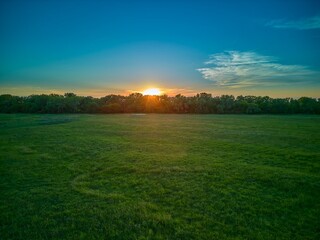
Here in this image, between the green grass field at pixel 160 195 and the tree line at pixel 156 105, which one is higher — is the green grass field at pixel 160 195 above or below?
below

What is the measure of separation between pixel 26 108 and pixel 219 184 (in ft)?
323

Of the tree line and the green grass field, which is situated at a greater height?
the tree line

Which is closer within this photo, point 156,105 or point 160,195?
point 160,195

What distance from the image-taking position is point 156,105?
9725 centimetres

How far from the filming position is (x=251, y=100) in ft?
341

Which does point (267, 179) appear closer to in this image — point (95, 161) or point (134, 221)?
point (134, 221)

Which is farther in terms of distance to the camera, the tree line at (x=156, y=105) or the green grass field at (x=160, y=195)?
the tree line at (x=156, y=105)

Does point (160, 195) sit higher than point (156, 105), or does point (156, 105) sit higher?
point (156, 105)

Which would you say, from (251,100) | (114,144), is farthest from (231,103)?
(114,144)

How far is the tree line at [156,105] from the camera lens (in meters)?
92.1

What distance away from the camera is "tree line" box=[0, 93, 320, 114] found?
9212 centimetres

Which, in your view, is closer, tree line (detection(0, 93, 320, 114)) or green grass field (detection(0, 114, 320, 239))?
green grass field (detection(0, 114, 320, 239))

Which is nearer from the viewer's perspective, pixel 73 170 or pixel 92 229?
pixel 92 229

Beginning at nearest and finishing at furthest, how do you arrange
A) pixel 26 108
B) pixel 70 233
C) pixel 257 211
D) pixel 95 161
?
pixel 70 233, pixel 257 211, pixel 95 161, pixel 26 108
